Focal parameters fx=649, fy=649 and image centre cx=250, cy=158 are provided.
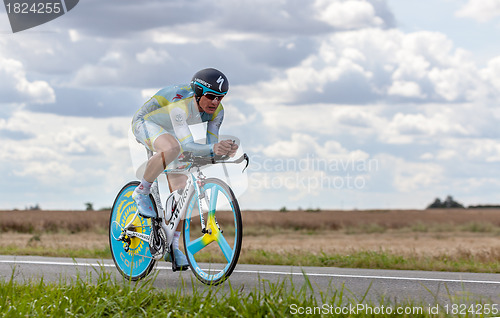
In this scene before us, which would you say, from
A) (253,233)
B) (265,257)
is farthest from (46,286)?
(253,233)

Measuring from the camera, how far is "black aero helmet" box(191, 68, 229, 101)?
646cm

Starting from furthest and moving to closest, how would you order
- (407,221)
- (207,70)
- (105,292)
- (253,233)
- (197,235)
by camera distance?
1. (407,221)
2. (253,233)
3. (197,235)
4. (207,70)
5. (105,292)

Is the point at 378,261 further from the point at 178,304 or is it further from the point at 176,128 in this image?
the point at 178,304

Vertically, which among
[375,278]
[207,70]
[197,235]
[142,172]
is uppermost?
[207,70]

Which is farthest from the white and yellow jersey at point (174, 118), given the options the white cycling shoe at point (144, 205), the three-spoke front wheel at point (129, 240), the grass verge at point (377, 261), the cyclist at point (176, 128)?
the grass verge at point (377, 261)

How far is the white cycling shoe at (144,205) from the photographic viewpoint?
7.15 meters

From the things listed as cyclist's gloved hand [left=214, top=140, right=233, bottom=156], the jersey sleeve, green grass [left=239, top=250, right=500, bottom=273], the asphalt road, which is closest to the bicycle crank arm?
the asphalt road

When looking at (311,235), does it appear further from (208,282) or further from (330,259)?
(208,282)

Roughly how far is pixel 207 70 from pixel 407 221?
42966mm

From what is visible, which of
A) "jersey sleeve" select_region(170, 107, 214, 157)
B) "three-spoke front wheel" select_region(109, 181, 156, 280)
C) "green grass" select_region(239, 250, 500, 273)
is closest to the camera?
"jersey sleeve" select_region(170, 107, 214, 157)

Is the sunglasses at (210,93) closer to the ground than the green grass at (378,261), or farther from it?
farther from it

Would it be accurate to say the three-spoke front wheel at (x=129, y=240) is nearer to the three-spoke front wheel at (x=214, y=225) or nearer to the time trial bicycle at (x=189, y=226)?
the time trial bicycle at (x=189, y=226)

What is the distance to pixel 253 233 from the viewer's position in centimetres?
3900

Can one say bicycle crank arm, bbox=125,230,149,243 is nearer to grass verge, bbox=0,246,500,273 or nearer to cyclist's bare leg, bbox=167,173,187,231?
cyclist's bare leg, bbox=167,173,187,231
